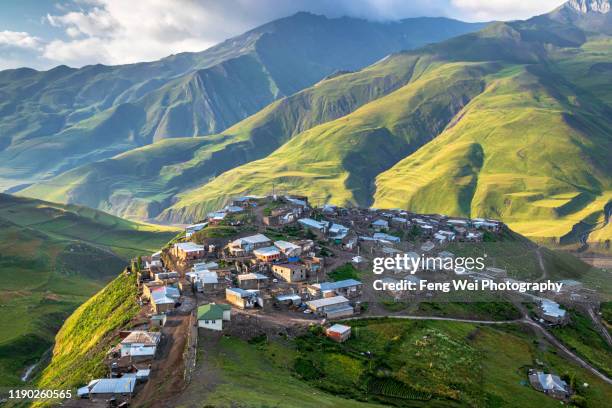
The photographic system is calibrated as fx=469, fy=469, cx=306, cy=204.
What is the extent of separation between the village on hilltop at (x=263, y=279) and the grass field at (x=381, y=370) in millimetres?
3004

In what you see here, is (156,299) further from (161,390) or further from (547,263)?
(547,263)

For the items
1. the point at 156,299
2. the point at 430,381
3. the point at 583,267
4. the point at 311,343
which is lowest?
the point at 583,267

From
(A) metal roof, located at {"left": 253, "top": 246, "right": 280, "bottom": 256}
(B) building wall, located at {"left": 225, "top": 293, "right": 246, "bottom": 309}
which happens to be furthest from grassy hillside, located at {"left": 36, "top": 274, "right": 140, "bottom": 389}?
(A) metal roof, located at {"left": 253, "top": 246, "right": 280, "bottom": 256}

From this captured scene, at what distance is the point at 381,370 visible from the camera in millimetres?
54562

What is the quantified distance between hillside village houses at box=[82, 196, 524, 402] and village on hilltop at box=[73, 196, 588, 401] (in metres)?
0.18

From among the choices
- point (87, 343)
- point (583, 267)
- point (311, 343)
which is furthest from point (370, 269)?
point (583, 267)

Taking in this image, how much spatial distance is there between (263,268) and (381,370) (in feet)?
119

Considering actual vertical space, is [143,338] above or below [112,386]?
above

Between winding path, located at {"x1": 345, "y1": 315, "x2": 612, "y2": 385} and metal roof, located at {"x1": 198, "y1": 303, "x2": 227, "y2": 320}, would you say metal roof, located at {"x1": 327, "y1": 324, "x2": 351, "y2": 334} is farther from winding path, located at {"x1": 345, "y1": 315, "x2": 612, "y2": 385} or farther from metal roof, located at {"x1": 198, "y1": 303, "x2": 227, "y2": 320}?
metal roof, located at {"x1": 198, "y1": 303, "x2": 227, "y2": 320}

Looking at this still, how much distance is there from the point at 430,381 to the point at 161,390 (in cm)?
3019

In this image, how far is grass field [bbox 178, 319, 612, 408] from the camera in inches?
1725

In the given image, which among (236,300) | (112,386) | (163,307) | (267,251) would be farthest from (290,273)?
(112,386)

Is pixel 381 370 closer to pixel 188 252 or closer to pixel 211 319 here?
pixel 211 319

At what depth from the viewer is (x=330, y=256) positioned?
98750mm
